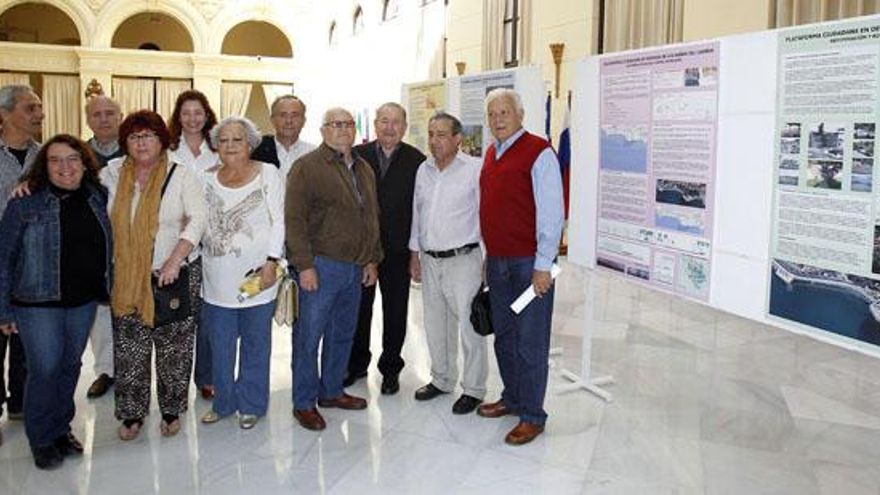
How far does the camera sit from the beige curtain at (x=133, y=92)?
59.7 feet

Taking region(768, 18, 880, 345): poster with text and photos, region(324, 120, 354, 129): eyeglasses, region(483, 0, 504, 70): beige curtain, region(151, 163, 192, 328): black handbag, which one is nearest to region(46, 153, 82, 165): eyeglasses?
region(151, 163, 192, 328): black handbag

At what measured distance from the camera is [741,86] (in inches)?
128

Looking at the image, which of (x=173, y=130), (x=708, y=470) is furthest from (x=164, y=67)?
(x=708, y=470)

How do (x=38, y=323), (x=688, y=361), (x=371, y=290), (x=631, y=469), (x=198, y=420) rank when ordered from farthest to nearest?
1. (x=688, y=361)
2. (x=371, y=290)
3. (x=198, y=420)
4. (x=631, y=469)
5. (x=38, y=323)

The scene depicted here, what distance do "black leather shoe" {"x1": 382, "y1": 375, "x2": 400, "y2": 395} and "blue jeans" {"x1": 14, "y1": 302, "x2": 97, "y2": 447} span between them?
1.74m

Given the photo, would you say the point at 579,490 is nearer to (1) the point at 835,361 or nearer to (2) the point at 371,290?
(2) the point at 371,290

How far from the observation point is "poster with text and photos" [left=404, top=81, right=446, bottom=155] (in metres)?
6.23

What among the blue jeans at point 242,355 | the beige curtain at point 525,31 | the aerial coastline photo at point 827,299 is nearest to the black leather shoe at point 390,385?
the blue jeans at point 242,355

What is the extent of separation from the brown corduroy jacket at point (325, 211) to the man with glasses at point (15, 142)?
1.32 meters

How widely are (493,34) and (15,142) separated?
9098mm

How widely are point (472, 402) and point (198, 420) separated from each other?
1.52 metres

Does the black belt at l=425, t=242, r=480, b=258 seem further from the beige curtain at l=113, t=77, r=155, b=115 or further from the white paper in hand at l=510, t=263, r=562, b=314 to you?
the beige curtain at l=113, t=77, r=155, b=115

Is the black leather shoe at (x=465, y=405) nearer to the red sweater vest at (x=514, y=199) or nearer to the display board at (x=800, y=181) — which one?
the red sweater vest at (x=514, y=199)

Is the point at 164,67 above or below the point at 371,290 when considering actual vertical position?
above
